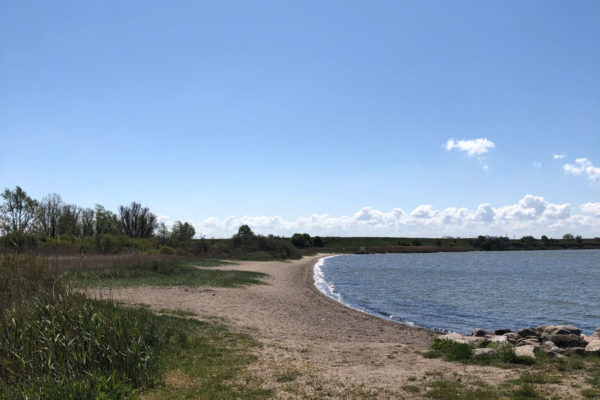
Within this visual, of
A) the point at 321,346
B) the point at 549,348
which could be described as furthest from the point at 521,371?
the point at 321,346

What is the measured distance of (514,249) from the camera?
591 feet

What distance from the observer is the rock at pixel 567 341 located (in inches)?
510

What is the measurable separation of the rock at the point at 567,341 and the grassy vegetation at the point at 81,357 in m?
10.1

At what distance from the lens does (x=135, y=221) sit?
8956 cm

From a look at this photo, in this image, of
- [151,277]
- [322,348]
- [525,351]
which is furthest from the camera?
[151,277]

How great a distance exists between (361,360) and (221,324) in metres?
6.38

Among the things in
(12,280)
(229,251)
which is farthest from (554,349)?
(229,251)

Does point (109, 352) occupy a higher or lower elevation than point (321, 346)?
higher

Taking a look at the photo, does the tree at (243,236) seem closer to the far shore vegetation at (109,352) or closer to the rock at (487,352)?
the far shore vegetation at (109,352)

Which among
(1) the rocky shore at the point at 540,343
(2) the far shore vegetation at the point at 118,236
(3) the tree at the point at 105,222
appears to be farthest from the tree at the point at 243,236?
(1) the rocky shore at the point at 540,343

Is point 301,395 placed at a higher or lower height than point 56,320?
lower

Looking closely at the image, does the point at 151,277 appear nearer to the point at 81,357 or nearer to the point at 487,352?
the point at 81,357

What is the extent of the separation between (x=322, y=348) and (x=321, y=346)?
0.35m

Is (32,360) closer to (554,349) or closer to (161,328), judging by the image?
(161,328)
